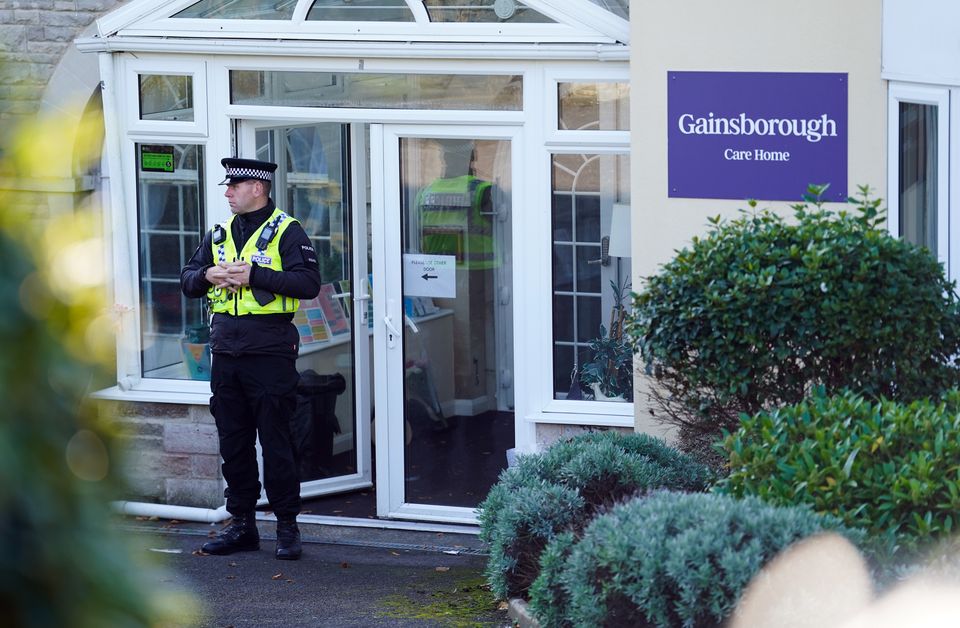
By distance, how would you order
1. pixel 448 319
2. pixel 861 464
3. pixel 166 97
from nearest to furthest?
pixel 861 464 < pixel 448 319 < pixel 166 97

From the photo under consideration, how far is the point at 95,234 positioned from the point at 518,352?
5852mm

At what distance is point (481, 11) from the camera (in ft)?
23.3

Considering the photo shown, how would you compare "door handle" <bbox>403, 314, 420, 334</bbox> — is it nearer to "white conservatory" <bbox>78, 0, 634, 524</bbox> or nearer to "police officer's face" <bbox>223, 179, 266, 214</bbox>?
"white conservatory" <bbox>78, 0, 634, 524</bbox>

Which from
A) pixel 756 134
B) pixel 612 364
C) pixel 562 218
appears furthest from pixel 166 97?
pixel 756 134

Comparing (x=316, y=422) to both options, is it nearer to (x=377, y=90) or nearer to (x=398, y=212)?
(x=398, y=212)

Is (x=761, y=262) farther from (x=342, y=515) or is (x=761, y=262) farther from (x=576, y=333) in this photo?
(x=342, y=515)

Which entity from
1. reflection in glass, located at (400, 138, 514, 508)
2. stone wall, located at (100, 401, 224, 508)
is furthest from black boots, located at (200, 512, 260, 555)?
reflection in glass, located at (400, 138, 514, 508)

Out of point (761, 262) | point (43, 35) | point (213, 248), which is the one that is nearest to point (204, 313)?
point (213, 248)

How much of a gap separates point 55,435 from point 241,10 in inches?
257

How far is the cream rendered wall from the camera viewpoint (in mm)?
6273

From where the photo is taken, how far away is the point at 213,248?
6.86m

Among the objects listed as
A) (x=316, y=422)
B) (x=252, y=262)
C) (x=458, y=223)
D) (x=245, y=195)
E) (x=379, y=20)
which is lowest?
(x=316, y=422)

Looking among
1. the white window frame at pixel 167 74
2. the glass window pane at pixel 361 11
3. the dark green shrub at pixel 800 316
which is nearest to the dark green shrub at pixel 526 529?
the dark green shrub at pixel 800 316

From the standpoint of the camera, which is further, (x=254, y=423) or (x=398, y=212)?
(x=398, y=212)
